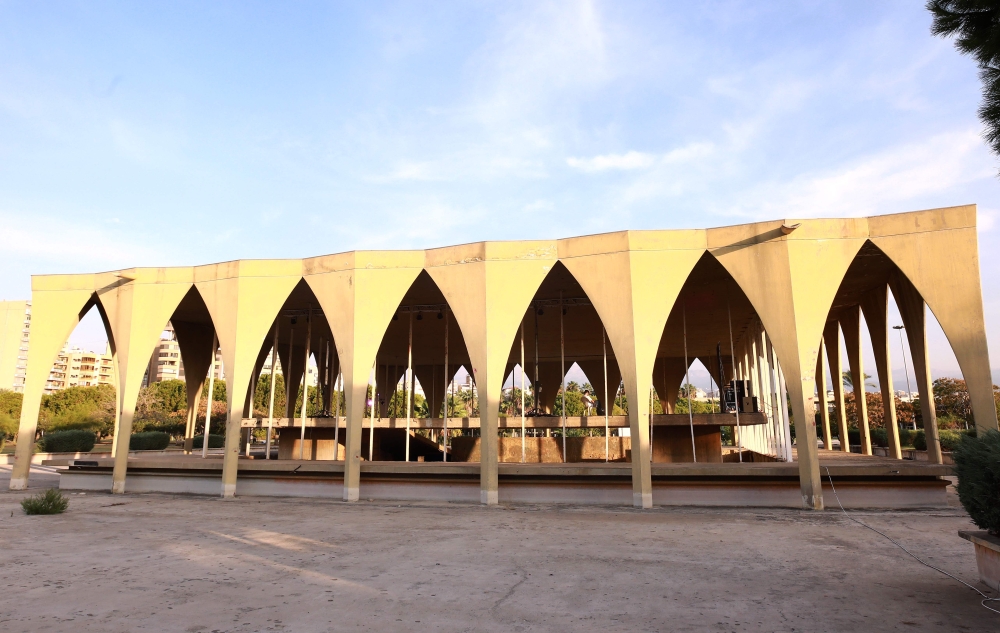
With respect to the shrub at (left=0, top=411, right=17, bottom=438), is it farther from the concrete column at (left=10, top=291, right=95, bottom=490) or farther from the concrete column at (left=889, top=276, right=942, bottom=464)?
the concrete column at (left=889, top=276, right=942, bottom=464)

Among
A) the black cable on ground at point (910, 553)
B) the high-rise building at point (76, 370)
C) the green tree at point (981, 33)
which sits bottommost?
the black cable on ground at point (910, 553)

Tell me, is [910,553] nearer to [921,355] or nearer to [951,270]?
[951,270]

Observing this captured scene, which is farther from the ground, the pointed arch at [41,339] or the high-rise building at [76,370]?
the high-rise building at [76,370]

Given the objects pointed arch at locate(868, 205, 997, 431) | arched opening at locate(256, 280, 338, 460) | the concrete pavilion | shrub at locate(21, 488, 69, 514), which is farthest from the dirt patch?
arched opening at locate(256, 280, 338, 460)

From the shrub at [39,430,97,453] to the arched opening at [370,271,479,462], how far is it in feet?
48.2

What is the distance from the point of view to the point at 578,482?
14.1 meters

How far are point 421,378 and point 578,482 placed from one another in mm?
20638

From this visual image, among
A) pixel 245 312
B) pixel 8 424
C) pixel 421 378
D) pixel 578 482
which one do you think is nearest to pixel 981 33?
pixel 578 482

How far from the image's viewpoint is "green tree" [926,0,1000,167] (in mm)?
7391

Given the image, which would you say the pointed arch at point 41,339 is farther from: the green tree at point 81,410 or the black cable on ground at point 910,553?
the green tree at point 81,410

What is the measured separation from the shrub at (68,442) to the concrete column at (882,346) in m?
34.5

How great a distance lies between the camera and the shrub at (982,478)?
19.2 ft

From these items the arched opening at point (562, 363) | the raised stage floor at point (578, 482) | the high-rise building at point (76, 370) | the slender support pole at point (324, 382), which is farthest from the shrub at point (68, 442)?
the high-rise building at point (76, 370)

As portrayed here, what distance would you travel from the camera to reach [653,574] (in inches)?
287
